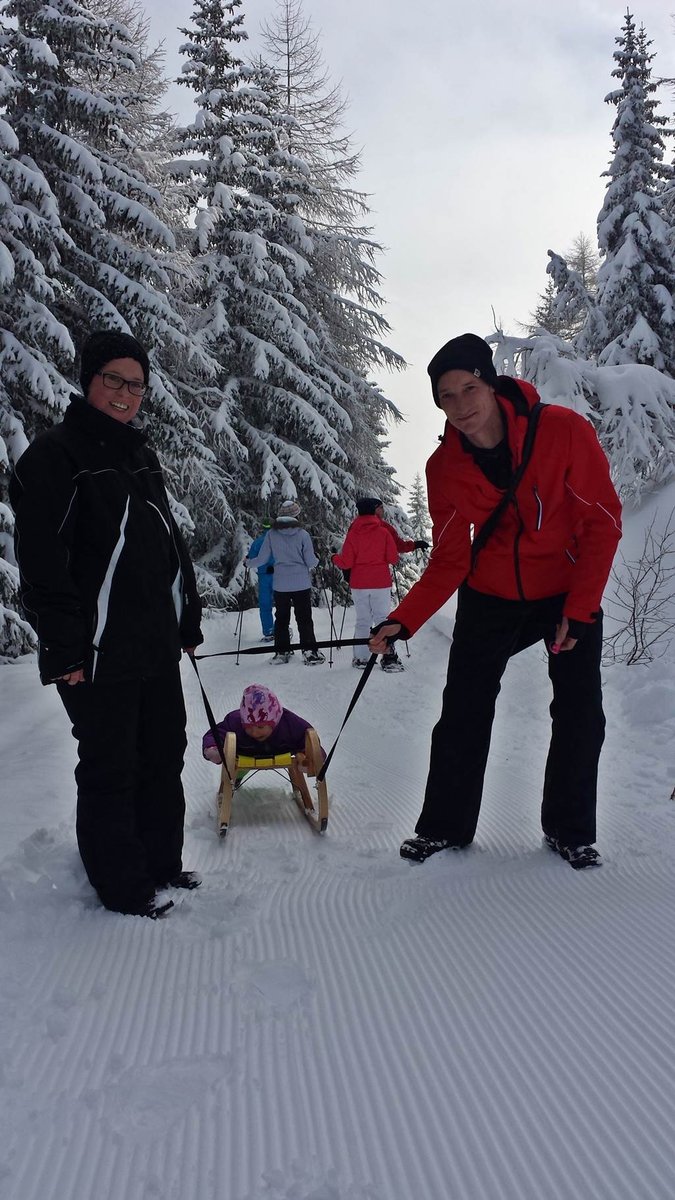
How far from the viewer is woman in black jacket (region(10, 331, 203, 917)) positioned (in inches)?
107

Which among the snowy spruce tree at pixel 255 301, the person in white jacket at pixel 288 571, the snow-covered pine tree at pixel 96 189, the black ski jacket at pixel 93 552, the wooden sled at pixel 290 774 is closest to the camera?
the black ski jacket at pixel 93 552

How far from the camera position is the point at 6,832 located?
359cm

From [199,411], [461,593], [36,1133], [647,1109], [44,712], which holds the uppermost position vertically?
[199,411]

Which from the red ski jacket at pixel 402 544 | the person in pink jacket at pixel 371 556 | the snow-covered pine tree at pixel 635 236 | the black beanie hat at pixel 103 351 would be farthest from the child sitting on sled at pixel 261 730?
the snow-covered pine tree at pixel 635 236

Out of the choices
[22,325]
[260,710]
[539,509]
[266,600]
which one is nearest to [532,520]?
[539,509]

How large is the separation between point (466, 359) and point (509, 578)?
919 millimetres

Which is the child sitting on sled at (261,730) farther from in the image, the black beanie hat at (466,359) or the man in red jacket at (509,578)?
the black beanie hat at (466,359)

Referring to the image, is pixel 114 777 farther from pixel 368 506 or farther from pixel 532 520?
pixel 368 506

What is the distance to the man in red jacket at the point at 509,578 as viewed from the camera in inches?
122

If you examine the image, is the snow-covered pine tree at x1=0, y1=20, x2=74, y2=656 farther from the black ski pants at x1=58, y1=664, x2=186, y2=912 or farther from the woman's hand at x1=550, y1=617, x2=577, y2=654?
the woman's hand at x1=550, y1=617, x2=577, y2=654

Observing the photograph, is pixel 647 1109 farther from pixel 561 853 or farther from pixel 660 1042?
pixel 561 853

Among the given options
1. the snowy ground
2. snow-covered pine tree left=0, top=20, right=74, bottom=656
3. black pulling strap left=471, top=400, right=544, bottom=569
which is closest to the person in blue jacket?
snow-covered pine tree left=0, top=20, right=74, bottom=656

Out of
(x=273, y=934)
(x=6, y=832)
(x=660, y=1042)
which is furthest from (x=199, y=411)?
(x=660, y=1042)

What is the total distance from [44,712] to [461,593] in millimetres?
5125
